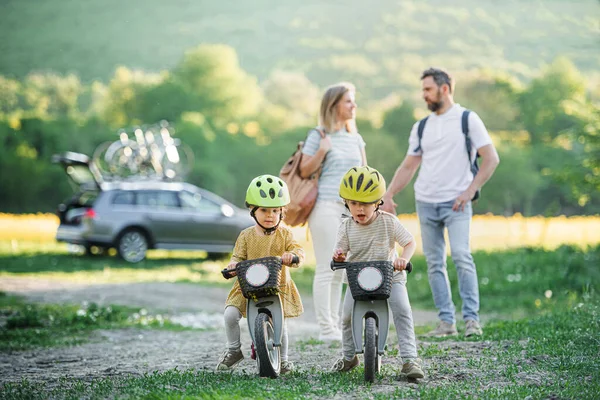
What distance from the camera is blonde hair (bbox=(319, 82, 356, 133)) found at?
8133mm

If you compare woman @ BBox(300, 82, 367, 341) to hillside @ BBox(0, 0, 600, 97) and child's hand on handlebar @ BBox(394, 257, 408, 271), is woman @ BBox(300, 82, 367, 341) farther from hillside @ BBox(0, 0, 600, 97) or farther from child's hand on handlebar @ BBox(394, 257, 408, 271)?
hillside @ BBox(0, 0, 600, 97)

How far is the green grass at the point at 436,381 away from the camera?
214 inches

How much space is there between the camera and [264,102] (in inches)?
2463

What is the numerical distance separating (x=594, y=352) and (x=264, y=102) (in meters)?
56.6

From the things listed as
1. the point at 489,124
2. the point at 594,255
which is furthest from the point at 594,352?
the point at 489,124

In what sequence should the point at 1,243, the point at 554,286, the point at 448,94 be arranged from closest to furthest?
the point at 448,94, the point at 554,286, the point at 1,243

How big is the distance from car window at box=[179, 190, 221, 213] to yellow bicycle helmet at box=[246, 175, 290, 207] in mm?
14999

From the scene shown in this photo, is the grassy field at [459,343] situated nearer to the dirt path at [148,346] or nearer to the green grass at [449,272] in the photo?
the green grass at [449,272]

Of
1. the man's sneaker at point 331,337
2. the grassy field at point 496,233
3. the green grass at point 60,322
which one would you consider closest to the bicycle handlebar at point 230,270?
the man's sneaker at point 331,337

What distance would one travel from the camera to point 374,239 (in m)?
6.07

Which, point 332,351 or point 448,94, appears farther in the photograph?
point 448,94

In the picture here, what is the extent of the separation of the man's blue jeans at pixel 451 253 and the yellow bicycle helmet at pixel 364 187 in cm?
233

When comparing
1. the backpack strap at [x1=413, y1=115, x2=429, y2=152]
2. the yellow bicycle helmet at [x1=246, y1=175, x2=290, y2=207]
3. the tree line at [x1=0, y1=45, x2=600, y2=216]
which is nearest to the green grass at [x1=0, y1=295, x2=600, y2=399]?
the yellow bicycle helmet at [x1=246, y1=175, x2=290, y2=207]

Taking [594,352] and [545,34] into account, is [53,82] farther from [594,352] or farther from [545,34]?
[594,352]
